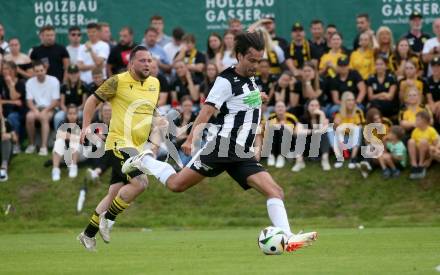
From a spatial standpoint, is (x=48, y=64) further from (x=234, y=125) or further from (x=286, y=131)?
(x=234, y=125)

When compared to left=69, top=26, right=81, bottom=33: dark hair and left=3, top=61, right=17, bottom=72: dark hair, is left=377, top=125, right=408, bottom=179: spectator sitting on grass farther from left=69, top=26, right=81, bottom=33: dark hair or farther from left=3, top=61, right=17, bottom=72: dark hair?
left=3, top=61, right=17, bottom=72: dark hair

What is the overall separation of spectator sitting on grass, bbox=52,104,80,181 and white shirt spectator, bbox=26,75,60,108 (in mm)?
726

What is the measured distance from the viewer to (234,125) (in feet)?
37.9

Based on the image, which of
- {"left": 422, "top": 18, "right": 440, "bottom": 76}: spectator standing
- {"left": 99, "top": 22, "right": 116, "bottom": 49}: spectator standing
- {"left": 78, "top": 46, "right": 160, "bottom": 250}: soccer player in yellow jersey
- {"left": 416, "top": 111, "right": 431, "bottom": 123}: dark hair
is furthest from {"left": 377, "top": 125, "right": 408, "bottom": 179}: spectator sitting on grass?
{"left": 78, "top": 46, "right": 160, "bottom": 250}: soccer player in yellow jersey

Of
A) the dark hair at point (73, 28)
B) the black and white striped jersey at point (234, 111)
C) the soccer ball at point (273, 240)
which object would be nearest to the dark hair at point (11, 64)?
the dark hair at point (73, 28)

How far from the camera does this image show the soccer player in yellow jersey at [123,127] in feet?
45.1

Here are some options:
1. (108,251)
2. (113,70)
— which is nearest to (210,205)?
(113,70)

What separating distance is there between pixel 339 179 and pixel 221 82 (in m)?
10.3

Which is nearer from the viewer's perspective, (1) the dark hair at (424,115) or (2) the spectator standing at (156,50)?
(1) the dark hair at (424,115)

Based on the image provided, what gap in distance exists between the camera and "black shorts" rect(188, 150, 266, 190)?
11.5 meters

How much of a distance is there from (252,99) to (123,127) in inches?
118

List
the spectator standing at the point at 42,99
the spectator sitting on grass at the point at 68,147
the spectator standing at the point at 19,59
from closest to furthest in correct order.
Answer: the spectator sitting on grass at the point at 68,147, the spectator standing at the point at 42,99, the spectator standing at the point at 19,59

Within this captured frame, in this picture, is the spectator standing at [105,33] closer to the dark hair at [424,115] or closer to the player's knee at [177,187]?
the dark hair at [424,115]

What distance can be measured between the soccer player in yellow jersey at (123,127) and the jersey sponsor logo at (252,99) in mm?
2672
